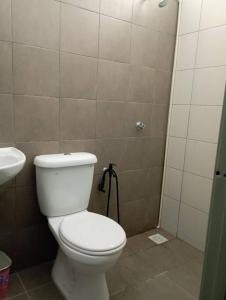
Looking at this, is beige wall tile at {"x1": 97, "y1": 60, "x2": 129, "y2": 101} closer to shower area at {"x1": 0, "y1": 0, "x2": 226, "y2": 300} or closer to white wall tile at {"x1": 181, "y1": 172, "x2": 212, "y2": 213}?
shower area at {"x1": 0, "y1": 0, "x2": 226, "y2": 300}

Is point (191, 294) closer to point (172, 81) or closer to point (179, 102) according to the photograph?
point (179, 102)

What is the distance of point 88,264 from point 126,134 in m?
1.04

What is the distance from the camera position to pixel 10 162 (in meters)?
1.42

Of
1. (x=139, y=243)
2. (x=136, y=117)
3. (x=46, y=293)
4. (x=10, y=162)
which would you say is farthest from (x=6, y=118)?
(x=139, y=243)

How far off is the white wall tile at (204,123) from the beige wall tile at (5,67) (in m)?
1.38

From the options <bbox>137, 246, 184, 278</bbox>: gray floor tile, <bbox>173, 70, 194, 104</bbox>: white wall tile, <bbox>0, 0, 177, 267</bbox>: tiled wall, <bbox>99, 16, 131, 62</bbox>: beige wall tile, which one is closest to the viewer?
<bbox>0, 0, 177, 267</bbox>: tiled wall

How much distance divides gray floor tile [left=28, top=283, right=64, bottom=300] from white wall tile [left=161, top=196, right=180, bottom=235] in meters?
1.16

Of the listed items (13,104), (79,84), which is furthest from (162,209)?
(13,104)

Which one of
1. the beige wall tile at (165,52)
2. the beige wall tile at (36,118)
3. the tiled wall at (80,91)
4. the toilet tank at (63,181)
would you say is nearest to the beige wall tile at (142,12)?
the tiled wall at (80,91)

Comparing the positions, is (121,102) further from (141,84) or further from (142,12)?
(142,12)

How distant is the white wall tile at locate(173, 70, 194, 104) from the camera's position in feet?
6.73

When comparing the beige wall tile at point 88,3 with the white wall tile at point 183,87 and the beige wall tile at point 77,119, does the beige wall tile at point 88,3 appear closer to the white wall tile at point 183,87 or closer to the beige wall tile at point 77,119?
the beige wall tile at point 77,119

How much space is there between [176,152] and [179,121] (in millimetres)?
270

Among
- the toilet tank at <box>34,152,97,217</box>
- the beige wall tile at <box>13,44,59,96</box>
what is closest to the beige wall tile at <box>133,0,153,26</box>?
the beige wall tile at <box>13,44,59,96</box>
